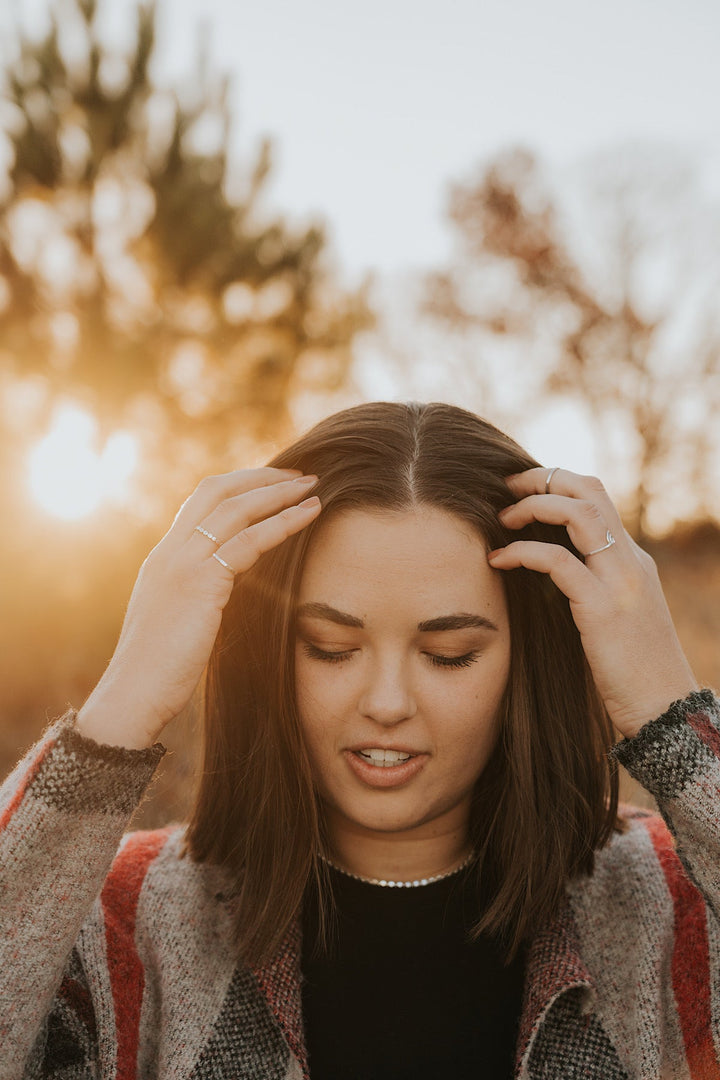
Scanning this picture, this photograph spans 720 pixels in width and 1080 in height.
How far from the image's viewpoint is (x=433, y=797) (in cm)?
192

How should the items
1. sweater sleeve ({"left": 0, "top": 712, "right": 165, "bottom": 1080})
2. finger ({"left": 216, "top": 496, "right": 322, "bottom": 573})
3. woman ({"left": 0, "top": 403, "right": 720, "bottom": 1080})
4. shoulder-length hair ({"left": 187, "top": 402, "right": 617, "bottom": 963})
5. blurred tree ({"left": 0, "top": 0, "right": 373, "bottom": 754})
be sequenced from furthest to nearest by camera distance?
blurred tree ({"left": 0, "top": 0, "right": 373, "bottom": 754}) < shoulder-length hair ({"left": 187, "top": 402, "right": 617, "bottom": 963}) < finger ({"left": 216, "top": 496, "right": 322, "bottom": 573}) < woman ({"left": 0, "top": 403, "right": 720, "bottom": 1080}) < sweater sleeve ({"left": 0, "top": 712, "right": 165, "bottom": 1080})

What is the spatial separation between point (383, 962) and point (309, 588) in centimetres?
80

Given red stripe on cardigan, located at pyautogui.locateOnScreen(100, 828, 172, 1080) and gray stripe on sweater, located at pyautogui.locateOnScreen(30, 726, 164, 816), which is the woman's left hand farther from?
red stripe on cardigan, located at pyautogui.locateOnScreen(100, 828, 172, 1080)

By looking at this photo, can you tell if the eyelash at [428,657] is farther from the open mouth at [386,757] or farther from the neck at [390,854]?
the neck at [390,854]

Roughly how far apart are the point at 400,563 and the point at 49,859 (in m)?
0.83

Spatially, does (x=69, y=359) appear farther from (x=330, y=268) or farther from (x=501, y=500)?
(x=501, y=500)

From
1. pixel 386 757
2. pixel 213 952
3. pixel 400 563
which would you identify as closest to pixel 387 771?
pixel 386 757

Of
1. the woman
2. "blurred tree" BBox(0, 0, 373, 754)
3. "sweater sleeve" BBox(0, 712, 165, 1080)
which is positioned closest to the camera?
"sweater sleeve" BBox(0, 712, 165, 1080)

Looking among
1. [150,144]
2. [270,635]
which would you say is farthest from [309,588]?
[150,144]

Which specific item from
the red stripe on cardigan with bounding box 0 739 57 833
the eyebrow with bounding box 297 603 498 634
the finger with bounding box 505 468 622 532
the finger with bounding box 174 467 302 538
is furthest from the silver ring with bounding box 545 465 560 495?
the red stripe on cardigan with bounding box 0 739 57 833

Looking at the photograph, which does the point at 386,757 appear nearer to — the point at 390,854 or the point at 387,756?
the point at 387,756

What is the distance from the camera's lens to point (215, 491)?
1884 mm

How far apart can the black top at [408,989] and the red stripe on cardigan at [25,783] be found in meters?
0.73

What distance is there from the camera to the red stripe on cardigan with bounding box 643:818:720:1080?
5.77 feet
